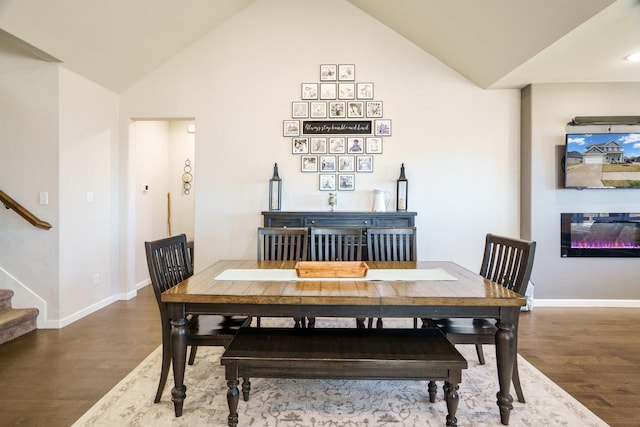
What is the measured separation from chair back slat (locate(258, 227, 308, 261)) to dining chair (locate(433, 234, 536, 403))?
1142 millimetres

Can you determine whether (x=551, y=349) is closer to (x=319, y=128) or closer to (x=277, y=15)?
(x=319, y=128)

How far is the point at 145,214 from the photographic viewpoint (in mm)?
4746

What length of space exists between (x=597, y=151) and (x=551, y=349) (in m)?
2.34

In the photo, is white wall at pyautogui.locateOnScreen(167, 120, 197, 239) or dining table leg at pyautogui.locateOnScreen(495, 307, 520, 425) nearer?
dining table leg at pyautogui.locateOnScreen(495, 307, 520, 425)

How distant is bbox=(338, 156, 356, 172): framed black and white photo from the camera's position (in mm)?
4133

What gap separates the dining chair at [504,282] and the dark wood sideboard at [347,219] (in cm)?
153

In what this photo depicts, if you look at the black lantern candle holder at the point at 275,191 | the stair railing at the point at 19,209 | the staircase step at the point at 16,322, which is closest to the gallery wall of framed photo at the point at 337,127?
the black lantern candle holder at the point at 275,191

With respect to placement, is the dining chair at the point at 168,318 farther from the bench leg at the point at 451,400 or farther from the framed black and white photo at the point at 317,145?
A: the framed black and white photo at the point at 317,145

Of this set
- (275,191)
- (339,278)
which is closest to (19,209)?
(275,191)

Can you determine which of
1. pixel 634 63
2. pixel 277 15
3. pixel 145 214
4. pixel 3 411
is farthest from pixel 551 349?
pixel 145 214

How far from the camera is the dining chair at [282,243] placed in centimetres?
272

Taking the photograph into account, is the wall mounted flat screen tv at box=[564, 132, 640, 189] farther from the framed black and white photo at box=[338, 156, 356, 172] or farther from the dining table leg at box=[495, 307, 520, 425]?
the dining table leg at box=[495, 307, 520, 425]

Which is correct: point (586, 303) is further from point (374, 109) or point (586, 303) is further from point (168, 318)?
point (168, 318)

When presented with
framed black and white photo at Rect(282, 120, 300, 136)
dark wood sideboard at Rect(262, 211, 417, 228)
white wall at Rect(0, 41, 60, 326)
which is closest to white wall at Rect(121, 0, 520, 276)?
framed black and white photo at Rect(282, 120, 300, 136)
